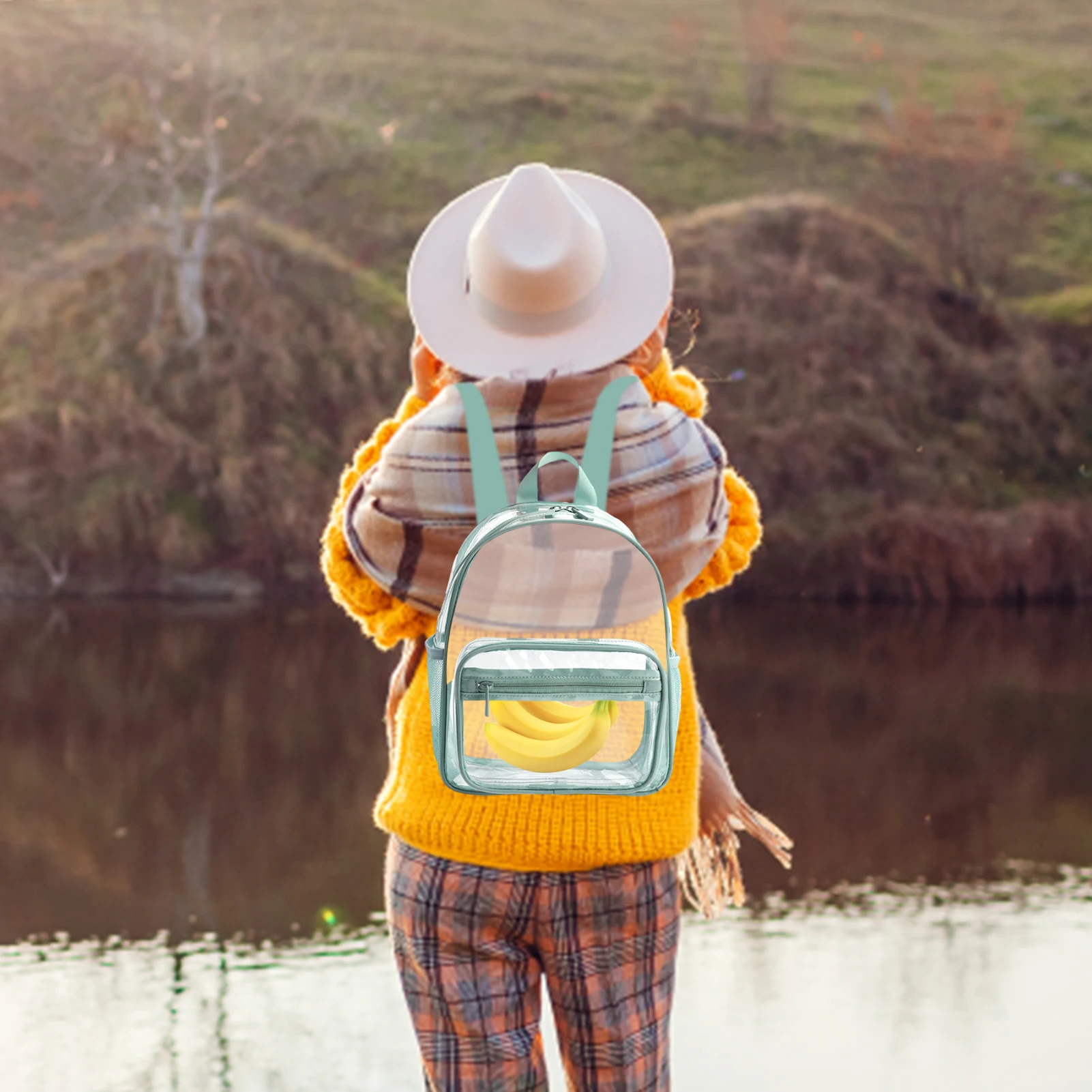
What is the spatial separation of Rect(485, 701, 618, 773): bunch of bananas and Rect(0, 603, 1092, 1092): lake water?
1.85m

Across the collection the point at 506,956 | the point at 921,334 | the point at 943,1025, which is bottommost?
the point at 943,1025

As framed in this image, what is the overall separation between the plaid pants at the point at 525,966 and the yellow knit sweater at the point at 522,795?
1.0 inches

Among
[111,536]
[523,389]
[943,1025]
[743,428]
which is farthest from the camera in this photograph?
[743,428]

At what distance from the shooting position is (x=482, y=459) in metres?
1.33

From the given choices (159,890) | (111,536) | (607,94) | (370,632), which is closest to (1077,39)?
(607,94)

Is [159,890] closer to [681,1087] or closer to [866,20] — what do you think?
[681,1087]

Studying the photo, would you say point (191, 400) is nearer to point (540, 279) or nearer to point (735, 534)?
point (735, 534)

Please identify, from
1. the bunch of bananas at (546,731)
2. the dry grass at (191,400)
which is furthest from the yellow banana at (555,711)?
the dry grass at (191,400)

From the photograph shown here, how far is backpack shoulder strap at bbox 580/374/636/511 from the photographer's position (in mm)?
1321

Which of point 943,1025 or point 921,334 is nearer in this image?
point 943,1025

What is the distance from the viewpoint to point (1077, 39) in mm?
26516

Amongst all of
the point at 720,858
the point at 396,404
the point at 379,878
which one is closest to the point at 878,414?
the point at 396,404

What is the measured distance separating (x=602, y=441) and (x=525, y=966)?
0.53 meters

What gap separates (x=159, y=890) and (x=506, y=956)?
113 inches
